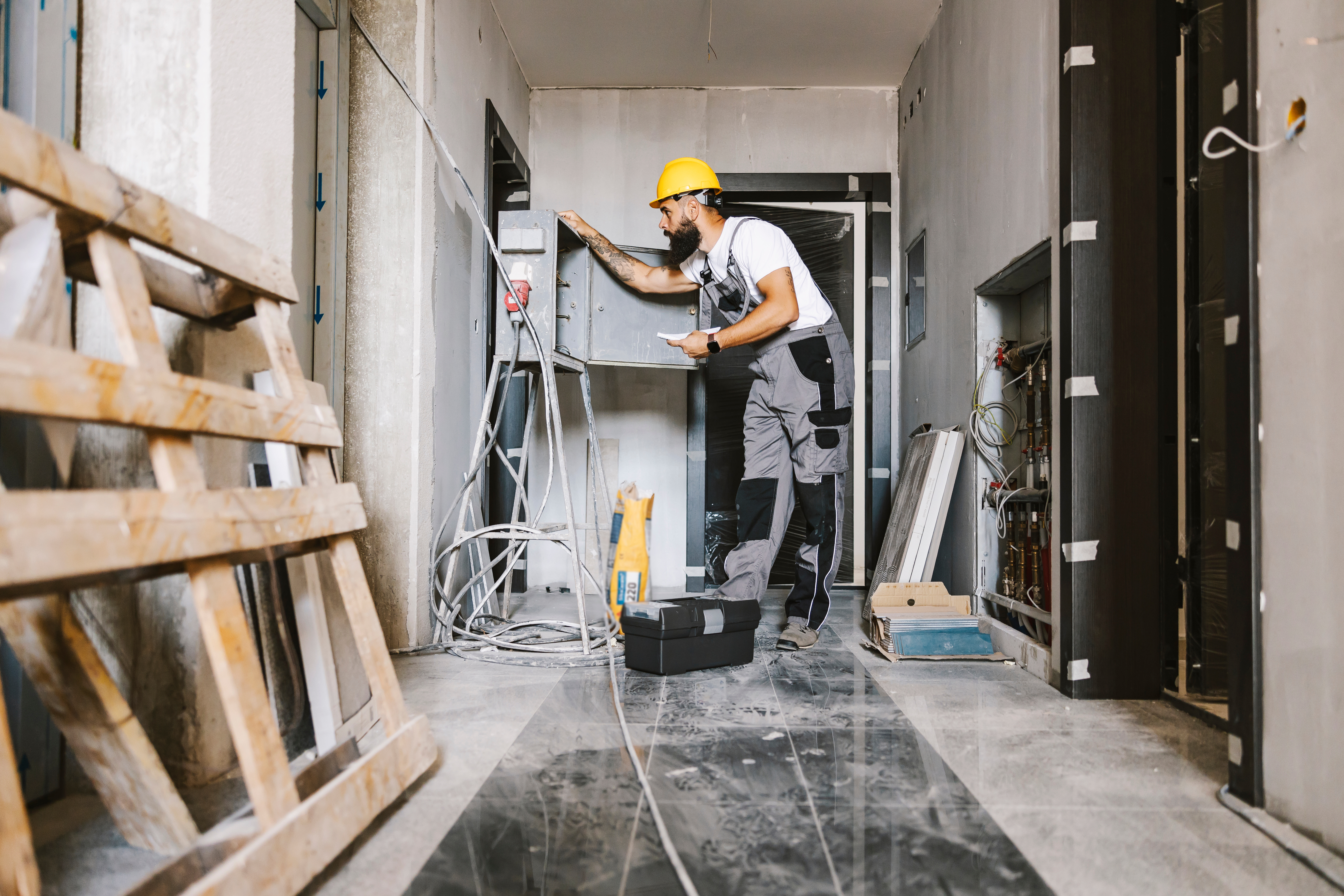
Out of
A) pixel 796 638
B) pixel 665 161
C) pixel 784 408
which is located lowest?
pixel 796 638

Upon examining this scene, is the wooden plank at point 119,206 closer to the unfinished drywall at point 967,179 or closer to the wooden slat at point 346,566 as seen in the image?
the wooden slat at point 346,566

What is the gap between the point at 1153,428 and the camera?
2115 mm

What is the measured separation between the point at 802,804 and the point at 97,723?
1.10 m

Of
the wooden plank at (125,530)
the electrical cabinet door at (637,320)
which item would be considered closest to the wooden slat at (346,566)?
the wooden plank at (125,530)

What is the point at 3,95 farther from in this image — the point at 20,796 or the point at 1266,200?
the point at 1266,200

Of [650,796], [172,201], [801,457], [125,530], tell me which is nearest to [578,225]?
[801,457]

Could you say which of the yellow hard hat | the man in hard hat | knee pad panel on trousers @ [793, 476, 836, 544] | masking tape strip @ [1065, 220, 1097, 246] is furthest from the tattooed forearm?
masking tape strip @ [1065, 220, 1097, 246]

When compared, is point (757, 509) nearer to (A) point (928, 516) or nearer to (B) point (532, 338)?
(A) point (928, 516)

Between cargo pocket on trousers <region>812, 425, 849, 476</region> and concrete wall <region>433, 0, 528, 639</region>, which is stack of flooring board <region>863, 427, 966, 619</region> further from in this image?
concrete wall <region>433, 0, 528, 639</region>

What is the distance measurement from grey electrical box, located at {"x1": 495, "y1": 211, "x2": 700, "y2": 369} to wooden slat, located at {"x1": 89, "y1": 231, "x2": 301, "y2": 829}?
1.74 metres

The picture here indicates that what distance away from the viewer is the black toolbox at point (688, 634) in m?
2.34

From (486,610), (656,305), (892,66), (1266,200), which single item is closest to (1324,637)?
(1266,200)

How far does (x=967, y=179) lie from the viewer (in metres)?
3.07

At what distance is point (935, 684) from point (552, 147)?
3483 mm
